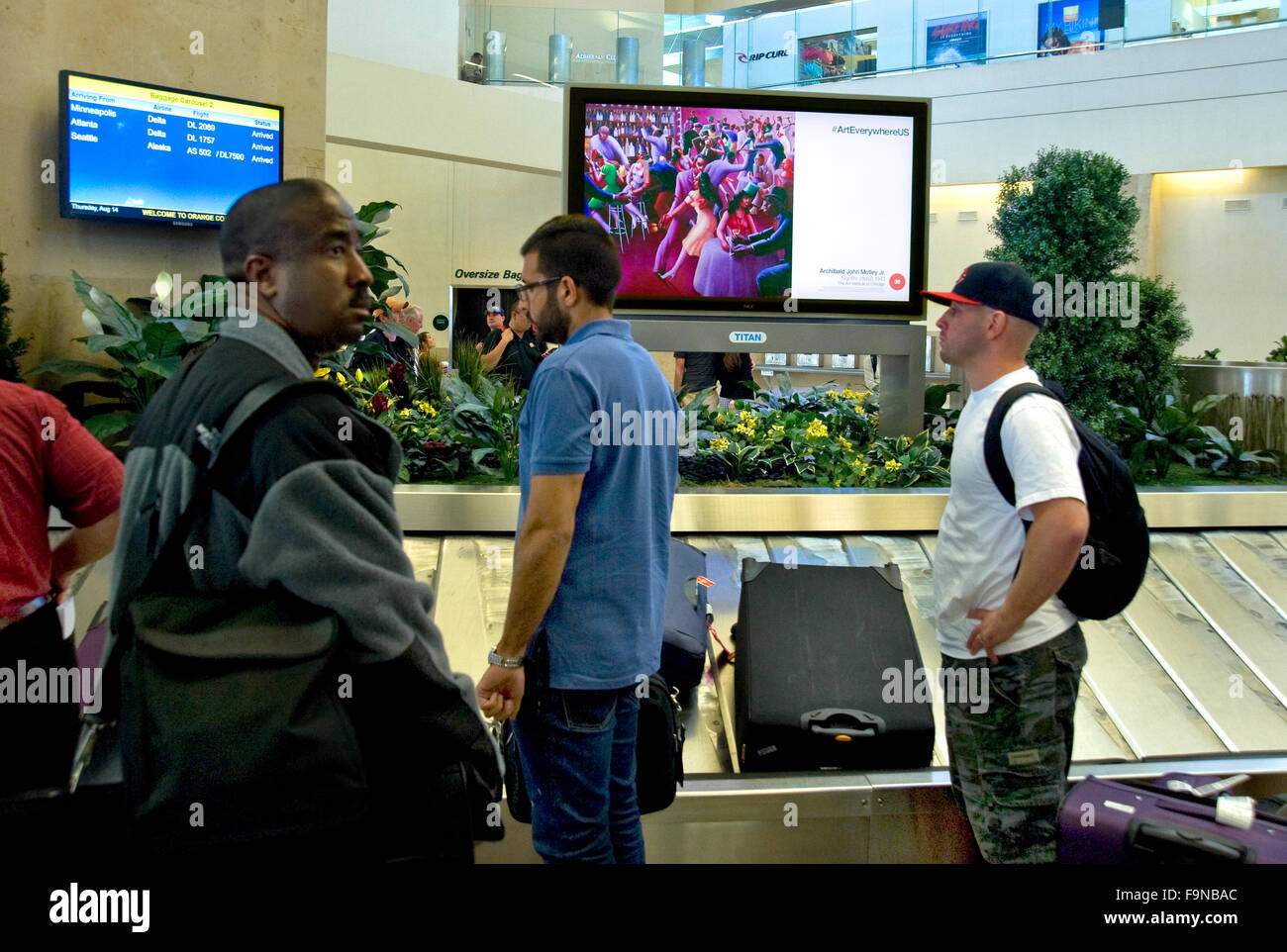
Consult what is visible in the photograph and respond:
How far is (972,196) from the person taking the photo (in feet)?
53.8

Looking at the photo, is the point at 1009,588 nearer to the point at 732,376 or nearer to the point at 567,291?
the point at 567,291

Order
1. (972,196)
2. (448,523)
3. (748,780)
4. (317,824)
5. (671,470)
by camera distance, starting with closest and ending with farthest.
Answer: (317,824), (671,470), (748,780), (448,523), (972,196)

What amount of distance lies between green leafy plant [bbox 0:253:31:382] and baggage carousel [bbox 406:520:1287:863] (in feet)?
8.08

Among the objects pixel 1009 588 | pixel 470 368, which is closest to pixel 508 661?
pixel 1009 588

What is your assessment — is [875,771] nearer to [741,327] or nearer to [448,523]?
[448,523]

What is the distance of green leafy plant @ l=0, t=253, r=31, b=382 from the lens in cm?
532

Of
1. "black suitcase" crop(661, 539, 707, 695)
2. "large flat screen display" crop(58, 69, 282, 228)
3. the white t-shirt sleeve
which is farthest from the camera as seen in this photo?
"large flat screen display" crop(58, 69, 282, 228)

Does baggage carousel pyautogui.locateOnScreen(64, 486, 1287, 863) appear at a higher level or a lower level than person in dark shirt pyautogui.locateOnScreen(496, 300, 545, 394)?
lower

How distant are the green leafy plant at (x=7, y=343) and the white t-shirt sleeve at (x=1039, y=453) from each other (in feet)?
15.9

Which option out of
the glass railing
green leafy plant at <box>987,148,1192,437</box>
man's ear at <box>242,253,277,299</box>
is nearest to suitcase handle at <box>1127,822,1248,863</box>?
man's ear at <box>242,253,277,299</box>

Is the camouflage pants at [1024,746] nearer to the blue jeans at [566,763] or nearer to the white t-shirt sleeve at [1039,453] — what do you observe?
the white t-shirt sleeve at [1039,453]

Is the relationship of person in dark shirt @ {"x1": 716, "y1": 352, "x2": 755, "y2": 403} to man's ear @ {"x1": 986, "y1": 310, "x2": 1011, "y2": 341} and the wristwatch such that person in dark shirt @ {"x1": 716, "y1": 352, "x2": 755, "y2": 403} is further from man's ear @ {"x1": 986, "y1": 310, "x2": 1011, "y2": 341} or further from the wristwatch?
the wristwatch
